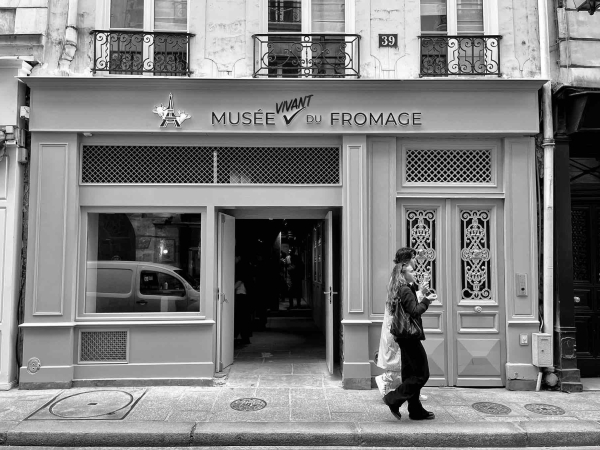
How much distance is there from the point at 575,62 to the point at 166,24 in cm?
623

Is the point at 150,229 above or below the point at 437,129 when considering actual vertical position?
below

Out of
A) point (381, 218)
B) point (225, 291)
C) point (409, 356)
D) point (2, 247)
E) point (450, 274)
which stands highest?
point (381, 218)

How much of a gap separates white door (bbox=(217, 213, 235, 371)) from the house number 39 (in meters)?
3.54

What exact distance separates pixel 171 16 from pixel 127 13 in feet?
2.21

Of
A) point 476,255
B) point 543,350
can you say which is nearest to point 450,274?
point 476,255

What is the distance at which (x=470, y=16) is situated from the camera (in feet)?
25.1

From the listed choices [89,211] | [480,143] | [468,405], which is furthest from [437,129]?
[89,211]

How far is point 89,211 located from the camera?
729cm

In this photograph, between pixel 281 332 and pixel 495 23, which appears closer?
pixel 495 23

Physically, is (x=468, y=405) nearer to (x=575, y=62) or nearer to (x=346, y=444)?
(x=346, y=444)

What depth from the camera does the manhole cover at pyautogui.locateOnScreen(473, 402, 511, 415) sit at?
238 inches

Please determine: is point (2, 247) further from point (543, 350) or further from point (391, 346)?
point (543, 350)

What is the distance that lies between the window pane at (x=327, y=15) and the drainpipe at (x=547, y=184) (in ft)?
9.81

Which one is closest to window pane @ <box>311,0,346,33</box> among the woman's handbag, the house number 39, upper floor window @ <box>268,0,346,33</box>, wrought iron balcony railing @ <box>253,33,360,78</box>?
upper floor window @ <box>268,0,346,33</box>
